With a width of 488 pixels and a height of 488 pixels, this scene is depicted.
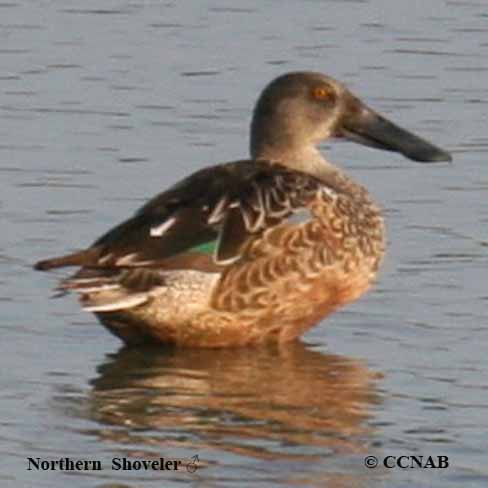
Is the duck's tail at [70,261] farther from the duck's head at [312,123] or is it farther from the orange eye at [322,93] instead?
the orange eye at [322,93]

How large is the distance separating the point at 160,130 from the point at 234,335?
370 centimetres

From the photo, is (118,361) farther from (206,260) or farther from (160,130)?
(160,130)

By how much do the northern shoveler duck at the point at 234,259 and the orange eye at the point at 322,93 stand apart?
1.83ft

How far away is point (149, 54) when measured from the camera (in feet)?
56.7

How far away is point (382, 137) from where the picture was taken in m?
13.1

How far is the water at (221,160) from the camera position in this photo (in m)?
10.2

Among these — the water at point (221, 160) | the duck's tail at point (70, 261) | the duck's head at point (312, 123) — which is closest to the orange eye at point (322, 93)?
the duck's head at point (312, 123)

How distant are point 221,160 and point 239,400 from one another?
3.99 metres

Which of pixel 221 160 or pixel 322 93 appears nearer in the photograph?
pixel 322 93

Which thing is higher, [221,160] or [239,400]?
[221,160]

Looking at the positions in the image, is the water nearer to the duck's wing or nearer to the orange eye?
the duck's wing

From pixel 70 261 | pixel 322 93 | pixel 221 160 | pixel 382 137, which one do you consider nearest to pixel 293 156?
pixel 322 93

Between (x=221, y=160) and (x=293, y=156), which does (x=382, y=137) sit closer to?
(x=293, y=156)

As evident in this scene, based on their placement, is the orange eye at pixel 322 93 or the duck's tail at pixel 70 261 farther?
the orange eye at pixel 322 93
